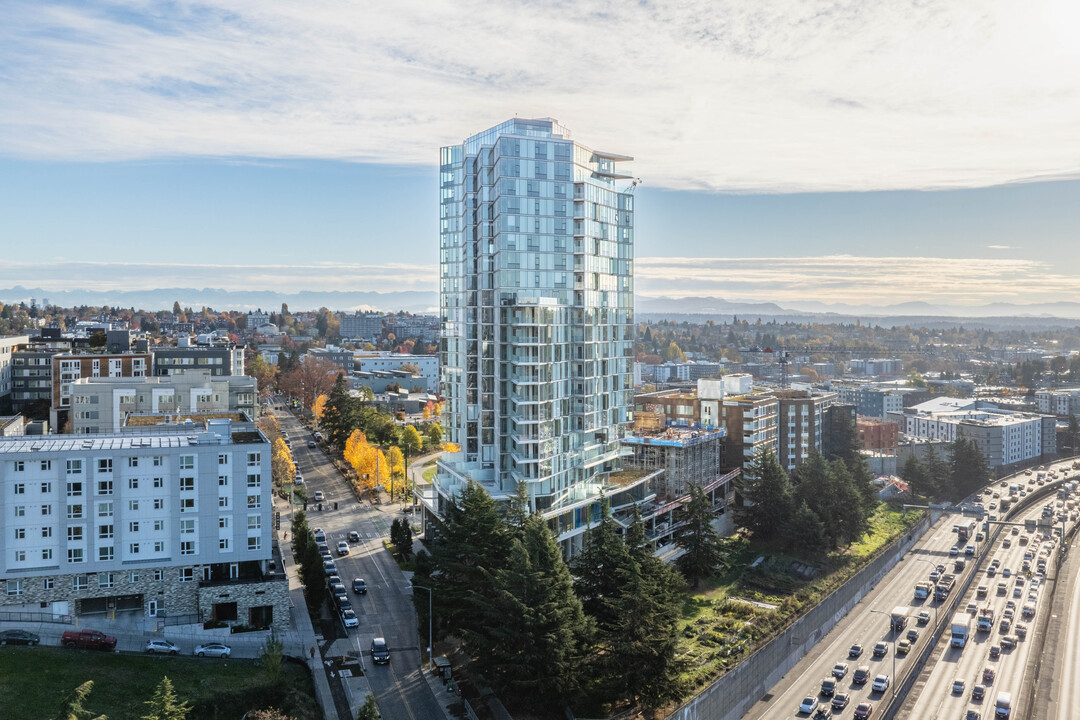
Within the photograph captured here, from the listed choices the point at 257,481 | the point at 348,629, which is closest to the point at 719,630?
the point at 348,629

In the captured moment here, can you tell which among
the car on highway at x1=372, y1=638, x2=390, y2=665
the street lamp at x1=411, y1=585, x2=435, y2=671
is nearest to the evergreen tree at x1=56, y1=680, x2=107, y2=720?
the car on highway at x1=372, y1=638, x2=390, y2=665

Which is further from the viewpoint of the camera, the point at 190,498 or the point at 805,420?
the point at 805,420

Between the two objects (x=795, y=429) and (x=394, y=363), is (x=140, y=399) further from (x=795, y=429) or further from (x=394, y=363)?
(x=394, y=363)

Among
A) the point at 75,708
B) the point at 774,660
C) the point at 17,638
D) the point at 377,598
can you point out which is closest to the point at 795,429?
the point at 774,660

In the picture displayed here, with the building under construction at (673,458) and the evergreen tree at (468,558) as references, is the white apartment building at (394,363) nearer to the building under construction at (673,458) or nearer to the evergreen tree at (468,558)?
the building under construction at (673,458)

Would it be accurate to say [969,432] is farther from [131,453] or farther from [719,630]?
[131,453]

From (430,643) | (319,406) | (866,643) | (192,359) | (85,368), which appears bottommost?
(866,643)
